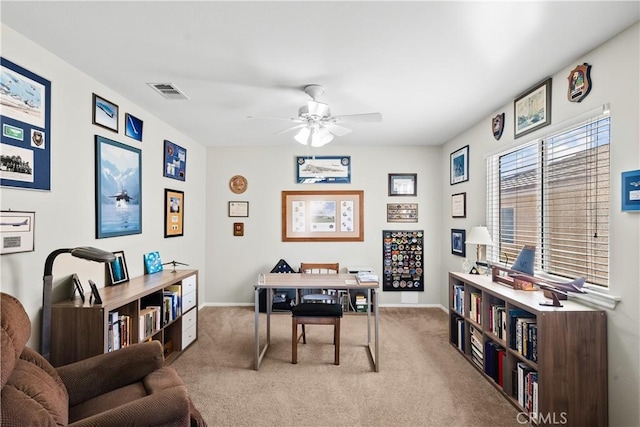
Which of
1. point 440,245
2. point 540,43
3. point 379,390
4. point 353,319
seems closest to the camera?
point 540,43

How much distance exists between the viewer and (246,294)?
491cm

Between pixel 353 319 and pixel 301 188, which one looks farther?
pixel 301 188

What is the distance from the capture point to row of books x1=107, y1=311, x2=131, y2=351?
2.27 meters

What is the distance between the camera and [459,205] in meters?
4.18

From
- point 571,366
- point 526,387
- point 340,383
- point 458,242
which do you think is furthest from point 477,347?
point 458,242

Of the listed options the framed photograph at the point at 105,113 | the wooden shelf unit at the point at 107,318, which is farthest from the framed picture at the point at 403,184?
the framed photograph at the point at 105,113

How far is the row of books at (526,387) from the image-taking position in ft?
6.94

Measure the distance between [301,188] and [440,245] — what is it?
234 centimetres

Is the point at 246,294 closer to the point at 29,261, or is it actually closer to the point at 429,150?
the point at 29,261

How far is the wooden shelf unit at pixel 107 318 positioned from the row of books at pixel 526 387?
291 centimetres

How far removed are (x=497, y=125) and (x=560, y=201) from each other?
1134 mm

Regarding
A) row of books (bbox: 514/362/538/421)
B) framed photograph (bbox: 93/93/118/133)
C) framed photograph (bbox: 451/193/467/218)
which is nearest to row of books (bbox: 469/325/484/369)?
row of books (bbox: 514/362/538/421)

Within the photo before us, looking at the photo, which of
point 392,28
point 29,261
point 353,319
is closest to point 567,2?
point 392,28

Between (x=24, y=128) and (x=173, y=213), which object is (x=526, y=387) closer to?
(x=24, y=128)
